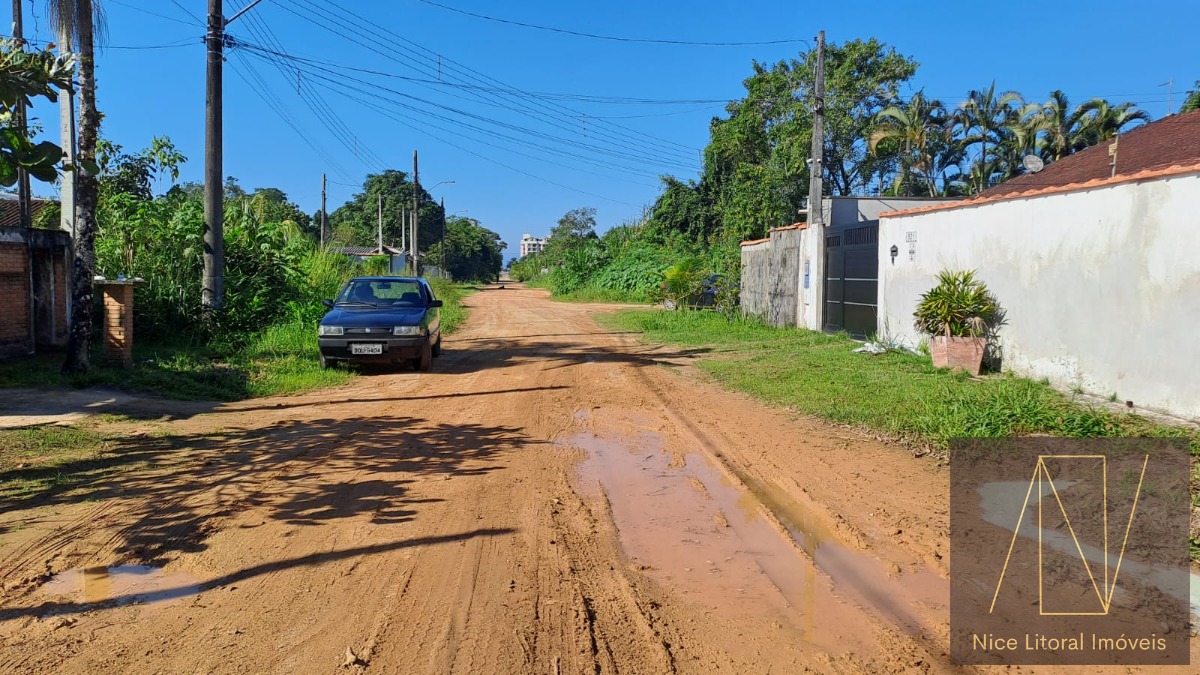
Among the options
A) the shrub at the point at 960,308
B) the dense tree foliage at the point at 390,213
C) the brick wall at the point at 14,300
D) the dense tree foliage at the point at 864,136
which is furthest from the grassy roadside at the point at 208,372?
the dense tree foliage at the point at 390,213

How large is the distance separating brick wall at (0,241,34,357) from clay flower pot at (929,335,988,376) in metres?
14.0

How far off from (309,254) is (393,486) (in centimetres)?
1725

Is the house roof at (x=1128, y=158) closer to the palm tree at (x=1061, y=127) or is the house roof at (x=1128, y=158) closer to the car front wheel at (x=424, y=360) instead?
the car front wheel at (x=424, y=360)

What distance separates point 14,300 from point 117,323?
2467mm

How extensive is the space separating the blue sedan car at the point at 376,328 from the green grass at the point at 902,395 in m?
4.61

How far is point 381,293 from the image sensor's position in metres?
13.0

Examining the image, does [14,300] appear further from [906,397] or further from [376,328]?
[906,397]

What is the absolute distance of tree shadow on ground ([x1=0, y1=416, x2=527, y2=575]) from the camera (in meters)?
4.80

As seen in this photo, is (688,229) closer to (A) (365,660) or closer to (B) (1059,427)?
(B) (1059,427)

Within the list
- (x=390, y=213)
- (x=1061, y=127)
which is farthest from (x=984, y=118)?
(x=390, y=213)

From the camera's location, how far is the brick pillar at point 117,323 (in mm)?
11055

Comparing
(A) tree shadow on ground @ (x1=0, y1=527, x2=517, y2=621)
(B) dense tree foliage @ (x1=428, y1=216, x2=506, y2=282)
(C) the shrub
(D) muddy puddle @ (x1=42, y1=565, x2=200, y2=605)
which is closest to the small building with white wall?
(C) the shrub

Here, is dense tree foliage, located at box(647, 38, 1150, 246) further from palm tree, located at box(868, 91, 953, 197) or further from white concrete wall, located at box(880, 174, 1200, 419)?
white concrete wall, located at box(880, 174, 1200, 419)

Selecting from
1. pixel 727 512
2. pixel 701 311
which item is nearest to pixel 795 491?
pixel 727 512
